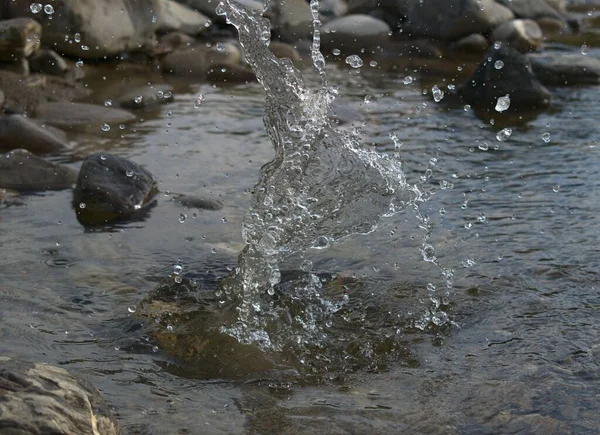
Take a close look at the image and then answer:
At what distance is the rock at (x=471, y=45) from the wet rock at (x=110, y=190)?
287 inches

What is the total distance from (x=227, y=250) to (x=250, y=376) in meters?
1.53

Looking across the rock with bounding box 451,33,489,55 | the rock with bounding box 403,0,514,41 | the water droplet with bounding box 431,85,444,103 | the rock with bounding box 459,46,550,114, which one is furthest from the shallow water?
the rock with bounding box 403,0,514,41

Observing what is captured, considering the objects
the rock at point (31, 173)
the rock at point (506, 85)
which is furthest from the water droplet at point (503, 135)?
the rock at point (31, 173)

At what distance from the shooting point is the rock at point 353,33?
12320 millimetres

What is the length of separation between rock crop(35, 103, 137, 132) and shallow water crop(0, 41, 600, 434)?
0.23m

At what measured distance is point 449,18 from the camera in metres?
12.6

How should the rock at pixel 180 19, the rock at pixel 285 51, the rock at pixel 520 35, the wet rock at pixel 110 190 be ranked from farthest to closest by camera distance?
the rock at pixel 520 35, the rock at pixel 180 19, the rock at pixel 285 51, the wet rock at pixel 110 190

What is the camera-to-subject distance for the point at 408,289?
15.4 feet

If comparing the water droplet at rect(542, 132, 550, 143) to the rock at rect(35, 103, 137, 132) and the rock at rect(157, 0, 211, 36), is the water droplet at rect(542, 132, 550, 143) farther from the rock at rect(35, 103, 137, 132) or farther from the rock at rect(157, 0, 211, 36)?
the rock at rect(157, 0, 211, 36)

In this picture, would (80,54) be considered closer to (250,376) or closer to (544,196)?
(544,196)

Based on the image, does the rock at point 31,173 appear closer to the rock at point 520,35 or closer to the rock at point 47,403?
the rock at point 47,403

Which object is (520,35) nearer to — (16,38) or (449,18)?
(449,18)

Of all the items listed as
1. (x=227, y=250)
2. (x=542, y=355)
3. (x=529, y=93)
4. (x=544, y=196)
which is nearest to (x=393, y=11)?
(x=529, y=93)

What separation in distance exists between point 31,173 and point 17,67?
2.91 m
